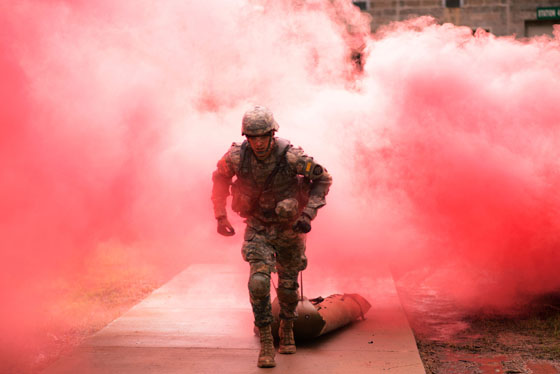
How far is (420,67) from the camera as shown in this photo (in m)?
7.77

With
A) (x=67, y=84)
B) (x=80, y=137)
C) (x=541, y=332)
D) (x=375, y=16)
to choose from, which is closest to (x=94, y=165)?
(x=80, y=137)

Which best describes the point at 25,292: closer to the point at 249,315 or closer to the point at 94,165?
the point at 94,165

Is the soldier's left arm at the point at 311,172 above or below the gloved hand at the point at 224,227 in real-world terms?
above

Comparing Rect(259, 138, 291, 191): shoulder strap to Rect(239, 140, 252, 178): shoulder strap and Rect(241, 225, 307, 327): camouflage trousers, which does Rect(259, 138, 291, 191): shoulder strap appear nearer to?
Rect(239, 140, 252, 178): shoulder strap

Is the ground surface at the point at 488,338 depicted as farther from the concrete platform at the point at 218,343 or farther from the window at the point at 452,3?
the window at the point at 452,3

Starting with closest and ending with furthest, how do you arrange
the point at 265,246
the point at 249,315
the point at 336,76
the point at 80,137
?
the point at 265,246 < the point at 80,137 < the point at 249,315 < the point at 336,76

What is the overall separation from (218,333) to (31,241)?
75.0 inches

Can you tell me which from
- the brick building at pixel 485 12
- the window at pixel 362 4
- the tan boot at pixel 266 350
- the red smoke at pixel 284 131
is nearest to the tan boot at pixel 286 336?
the tan boot at pixel 266 350

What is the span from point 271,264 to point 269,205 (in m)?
0.49

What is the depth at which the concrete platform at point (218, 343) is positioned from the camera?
20.1ft

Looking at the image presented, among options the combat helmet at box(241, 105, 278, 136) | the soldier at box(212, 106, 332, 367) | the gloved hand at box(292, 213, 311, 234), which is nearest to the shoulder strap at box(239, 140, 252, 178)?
the soldier at box(212, 106, 332, 367)

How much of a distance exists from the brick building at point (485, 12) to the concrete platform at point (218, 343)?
608 inches

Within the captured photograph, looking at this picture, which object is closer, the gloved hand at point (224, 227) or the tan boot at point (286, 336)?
the gloved hand at point (224, 227)

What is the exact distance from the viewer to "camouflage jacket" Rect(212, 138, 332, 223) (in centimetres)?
634
